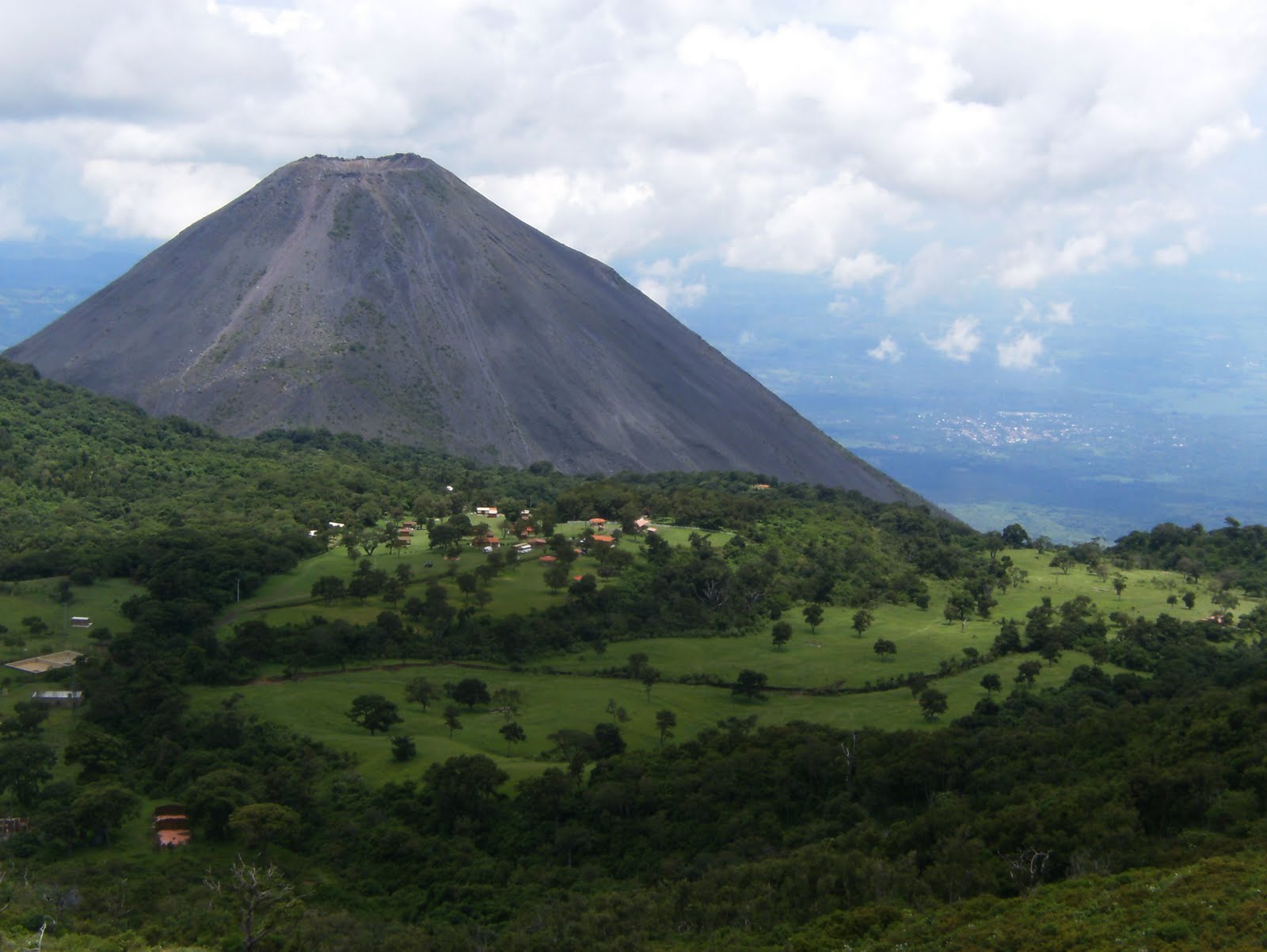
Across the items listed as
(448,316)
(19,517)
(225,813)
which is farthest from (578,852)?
(448,316)

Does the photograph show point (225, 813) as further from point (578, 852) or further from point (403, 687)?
point (403, 687)

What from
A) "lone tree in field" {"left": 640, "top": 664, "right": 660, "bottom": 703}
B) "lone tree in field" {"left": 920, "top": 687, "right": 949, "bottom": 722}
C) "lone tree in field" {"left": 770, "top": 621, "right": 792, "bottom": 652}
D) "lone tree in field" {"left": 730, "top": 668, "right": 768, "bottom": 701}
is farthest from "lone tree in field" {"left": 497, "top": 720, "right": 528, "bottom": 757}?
"lone tree in field" {"left": 770, "top": 621, "right": 792, "bottom": 652}

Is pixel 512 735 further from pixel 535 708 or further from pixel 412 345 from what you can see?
pixel 412 345

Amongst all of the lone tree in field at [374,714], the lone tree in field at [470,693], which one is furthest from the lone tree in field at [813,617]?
the lone tree in field at [374,714]

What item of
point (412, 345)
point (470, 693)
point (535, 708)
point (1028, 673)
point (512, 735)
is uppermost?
point (412, 345)

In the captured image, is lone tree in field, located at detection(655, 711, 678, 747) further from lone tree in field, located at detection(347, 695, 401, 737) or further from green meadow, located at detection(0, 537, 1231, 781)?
lone tree in field, located at detection(347, 695, 401, 737)

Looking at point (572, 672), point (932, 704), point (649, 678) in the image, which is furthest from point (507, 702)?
point (932, 704)

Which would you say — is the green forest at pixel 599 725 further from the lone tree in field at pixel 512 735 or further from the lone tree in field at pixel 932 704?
the lone tree in field at pixel 932 704
